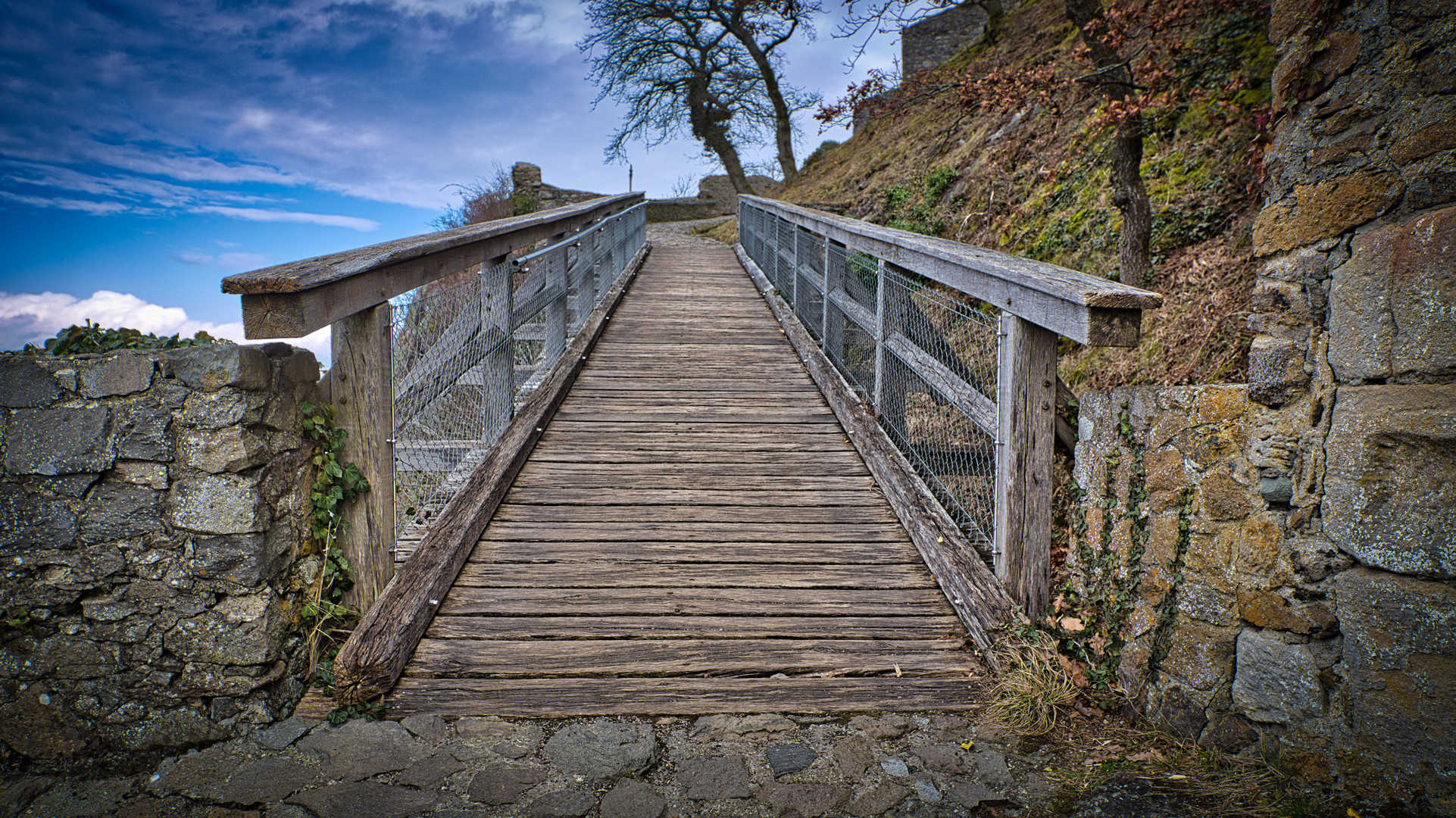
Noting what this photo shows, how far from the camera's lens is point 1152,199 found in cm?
588

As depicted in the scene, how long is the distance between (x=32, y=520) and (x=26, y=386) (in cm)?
38

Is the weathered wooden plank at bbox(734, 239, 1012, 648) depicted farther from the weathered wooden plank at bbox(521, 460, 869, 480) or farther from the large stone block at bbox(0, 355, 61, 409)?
the large stone block at bbox(0, 355, 61, 409)

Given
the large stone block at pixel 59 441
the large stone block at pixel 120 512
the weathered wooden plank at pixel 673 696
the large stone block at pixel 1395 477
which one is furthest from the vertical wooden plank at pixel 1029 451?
the large stone block at pixel 59 441

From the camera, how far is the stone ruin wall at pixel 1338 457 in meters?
1.58

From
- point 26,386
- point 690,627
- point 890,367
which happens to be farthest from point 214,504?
point 890,367

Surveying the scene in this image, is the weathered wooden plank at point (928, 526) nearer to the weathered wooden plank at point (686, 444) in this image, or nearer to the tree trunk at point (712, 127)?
the weathered wooden plank at point (686, 444)

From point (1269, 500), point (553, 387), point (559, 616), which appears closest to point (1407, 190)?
point (1269, 500)

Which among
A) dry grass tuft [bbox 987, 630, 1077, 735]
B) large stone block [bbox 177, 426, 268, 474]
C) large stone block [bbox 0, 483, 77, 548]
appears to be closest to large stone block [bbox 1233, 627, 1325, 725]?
dry grass tuft [bbox 987, 630, 1077, 735]

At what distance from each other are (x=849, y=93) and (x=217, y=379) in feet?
16.3

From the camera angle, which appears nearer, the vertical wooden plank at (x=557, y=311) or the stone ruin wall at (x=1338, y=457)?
the stone ruin wall at (x=1338, y=457)

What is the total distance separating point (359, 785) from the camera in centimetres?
210

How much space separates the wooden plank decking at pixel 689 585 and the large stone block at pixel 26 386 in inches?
52.3

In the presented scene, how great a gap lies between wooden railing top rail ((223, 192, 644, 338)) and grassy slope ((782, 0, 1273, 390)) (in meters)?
3.75

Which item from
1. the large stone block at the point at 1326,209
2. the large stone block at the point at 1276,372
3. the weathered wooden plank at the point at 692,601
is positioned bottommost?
the weathered wooden plank at the point at 692,601
